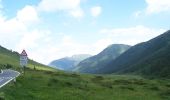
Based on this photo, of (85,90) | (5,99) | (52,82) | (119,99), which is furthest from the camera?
(52,82)

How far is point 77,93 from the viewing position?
56125 mm

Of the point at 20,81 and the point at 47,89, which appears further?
the point at 20,81

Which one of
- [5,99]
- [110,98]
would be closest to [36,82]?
[110,98]

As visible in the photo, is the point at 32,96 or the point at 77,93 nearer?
the point at 32,96

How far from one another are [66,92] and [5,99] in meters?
16.8

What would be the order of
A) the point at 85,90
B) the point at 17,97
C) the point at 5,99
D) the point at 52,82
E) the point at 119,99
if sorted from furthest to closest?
the point at 52,82 < the point at 85,90 < the point at 119,99 < the point at 17,97 < the point at 5,99

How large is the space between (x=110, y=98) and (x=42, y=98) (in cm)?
1048

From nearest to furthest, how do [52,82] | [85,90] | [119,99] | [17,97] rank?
[17,97] < [119,99] < [85,90] < [52,82]

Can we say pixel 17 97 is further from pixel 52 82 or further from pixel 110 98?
pixel 52 82

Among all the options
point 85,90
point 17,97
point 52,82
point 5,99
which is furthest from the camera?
point 52,82

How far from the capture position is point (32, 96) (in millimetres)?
48844

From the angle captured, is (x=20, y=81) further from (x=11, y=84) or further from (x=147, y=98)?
(x=147, y=98)

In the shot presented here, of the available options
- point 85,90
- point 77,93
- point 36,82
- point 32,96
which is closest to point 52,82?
point 36,82

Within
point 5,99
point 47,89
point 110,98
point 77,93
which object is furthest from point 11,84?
point 5,99
